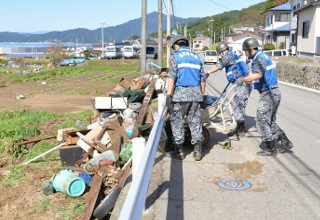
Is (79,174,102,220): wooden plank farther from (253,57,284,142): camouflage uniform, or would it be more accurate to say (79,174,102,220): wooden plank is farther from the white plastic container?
(253,57,284,142): camouflage uniform

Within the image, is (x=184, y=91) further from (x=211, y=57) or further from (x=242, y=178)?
(x=211, y=57)

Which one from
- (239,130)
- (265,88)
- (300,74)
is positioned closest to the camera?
(265,88)

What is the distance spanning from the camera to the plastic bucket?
234 inches

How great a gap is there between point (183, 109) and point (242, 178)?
1.52 meters

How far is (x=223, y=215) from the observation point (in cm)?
428

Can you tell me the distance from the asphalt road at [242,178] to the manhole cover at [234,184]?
0.08m

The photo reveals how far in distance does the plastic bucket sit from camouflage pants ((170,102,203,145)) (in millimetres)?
1745

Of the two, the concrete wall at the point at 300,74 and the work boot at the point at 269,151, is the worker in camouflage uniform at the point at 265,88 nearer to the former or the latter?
the work boot at the point at 269,151

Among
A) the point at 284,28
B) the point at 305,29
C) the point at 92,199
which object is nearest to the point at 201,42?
the point at 284,28

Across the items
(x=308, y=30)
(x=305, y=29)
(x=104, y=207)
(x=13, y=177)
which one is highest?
(x=305, y=29)

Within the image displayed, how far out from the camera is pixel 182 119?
20.7ft

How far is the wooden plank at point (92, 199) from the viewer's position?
5115 mm

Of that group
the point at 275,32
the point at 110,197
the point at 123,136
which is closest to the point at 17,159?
the point at 123,136

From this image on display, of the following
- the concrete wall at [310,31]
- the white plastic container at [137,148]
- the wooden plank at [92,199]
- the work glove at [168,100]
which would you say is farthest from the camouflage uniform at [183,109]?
the concrete wall at [310,31]
